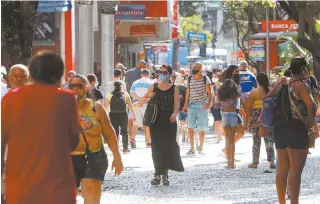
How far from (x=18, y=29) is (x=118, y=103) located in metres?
5.12

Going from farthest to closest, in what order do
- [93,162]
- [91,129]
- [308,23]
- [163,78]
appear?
[308,23] → [163,78] → [93,162] → [91,129]

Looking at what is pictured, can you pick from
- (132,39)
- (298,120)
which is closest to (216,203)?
(298,120)

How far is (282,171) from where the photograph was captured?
36.1ft

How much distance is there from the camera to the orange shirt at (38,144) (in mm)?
6762

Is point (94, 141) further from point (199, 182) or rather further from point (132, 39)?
point (132, 39)

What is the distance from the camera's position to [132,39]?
45031 millimetres

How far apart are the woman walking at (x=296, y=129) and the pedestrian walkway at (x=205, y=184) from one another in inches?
50.2

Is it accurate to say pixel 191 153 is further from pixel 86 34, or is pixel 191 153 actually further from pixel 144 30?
pixel 144 30

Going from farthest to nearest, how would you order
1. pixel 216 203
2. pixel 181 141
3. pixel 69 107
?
1. pixel 181 141
2. pixel 216 203
3. pixel 69 107

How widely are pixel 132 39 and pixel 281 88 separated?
3430cm

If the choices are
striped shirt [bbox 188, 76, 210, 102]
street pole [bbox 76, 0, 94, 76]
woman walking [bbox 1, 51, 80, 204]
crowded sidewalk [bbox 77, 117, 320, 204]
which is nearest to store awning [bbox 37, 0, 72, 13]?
street pole [bbox 76, 0, 94, 76]

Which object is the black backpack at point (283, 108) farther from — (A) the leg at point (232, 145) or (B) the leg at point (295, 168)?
(A) the leg at point (232, 145)

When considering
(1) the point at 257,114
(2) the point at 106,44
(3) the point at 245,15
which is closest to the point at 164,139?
(1) the point at 257,114

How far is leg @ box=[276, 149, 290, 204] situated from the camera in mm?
10883
